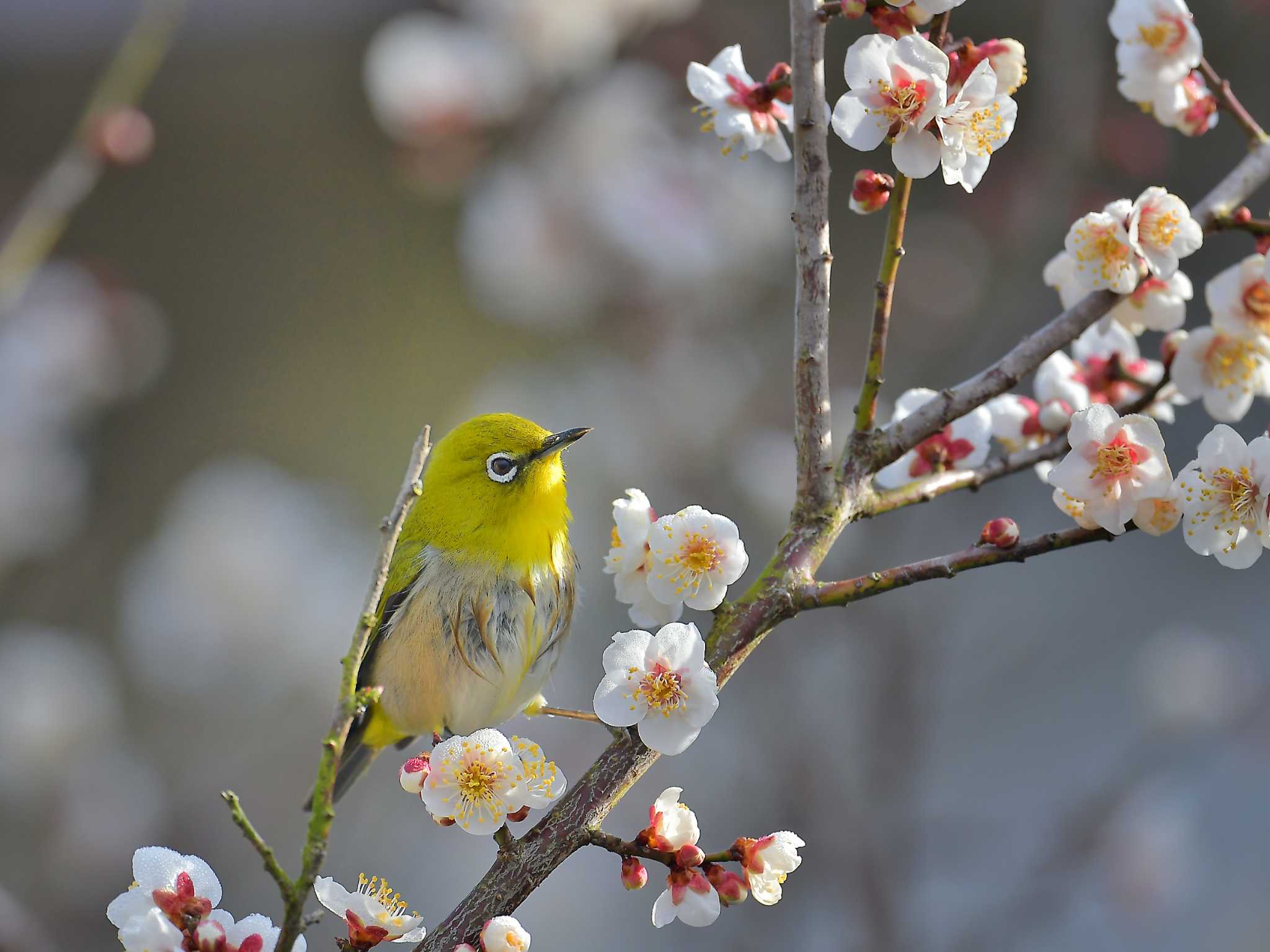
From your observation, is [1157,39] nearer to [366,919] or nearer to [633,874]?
[633,874]

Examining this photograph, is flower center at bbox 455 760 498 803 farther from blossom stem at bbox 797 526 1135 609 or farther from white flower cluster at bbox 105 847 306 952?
blossom stem at bbox 797 526 1135 609

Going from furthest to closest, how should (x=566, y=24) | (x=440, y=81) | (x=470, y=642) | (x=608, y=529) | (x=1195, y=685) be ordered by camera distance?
(x=608, y=529) → (x=1195, y=685) → (x=566, y=24) → (x=440, y=81) → (x=470, y=642)

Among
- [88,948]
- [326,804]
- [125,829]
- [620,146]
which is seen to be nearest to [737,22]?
[620,146]

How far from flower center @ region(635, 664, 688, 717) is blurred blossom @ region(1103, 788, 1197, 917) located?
2662 millimetres

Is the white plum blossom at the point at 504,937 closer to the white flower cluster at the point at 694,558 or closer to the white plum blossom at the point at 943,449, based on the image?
the white flower cluster at the point at 694,558

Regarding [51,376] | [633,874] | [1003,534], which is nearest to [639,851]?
[633,874]

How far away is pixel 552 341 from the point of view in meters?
5.91

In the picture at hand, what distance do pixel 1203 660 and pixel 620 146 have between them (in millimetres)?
2557

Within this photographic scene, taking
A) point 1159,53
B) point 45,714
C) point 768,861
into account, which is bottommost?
point 45,714

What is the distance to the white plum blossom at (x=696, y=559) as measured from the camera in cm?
123

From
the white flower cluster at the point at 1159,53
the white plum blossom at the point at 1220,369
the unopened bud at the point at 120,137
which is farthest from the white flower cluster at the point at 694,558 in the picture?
the unopened bud at the point at 120,137

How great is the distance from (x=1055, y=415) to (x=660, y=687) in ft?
2.45

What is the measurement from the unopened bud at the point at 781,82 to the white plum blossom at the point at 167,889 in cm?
103

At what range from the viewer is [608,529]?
171 inches
